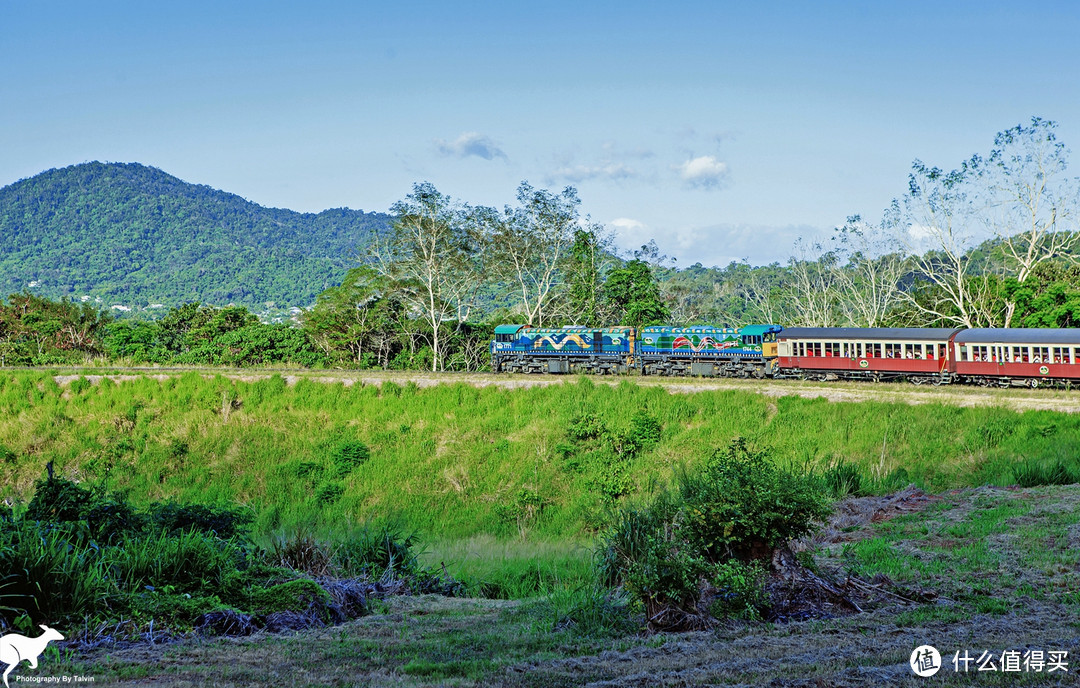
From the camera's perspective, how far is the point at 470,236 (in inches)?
1638

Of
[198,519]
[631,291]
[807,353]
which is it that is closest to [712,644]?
[198,519]

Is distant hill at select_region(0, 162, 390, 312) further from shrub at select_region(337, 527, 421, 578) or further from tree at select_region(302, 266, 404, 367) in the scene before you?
shrub at select_region(337, 527, 421, 578)

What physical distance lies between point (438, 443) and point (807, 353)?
14.1 m

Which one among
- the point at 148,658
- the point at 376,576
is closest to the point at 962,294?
the point at 376,576

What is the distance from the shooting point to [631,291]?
149ft

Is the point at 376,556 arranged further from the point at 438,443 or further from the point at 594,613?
the point at 438,443

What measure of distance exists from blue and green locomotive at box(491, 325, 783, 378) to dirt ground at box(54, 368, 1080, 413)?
114 inches

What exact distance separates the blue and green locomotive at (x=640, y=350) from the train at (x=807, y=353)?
4 cm

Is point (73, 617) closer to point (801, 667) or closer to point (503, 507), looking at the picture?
point (801, 667)

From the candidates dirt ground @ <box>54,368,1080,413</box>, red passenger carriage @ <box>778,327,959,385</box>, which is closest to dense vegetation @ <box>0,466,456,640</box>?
dirt ground @ <box>54,368,1080,413</box>

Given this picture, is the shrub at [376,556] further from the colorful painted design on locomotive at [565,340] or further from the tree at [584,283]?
the tree at [584,283]

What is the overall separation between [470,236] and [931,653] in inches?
1458

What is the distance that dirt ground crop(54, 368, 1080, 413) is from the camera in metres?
22.9

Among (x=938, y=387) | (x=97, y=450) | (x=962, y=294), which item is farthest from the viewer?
(x=962, y=294)
